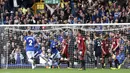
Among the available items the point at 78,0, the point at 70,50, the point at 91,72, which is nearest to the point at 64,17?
the point at 78,0

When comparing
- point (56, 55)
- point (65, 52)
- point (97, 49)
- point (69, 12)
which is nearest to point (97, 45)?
point (97, 49)

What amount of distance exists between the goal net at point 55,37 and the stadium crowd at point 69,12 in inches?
107

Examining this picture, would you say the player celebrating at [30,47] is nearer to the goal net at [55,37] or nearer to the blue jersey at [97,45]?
the goal net at [55,37]

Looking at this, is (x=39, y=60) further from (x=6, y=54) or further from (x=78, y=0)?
(x=78, y=0)

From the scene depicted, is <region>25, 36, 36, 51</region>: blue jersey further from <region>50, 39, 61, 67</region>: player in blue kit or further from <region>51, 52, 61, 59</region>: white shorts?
<region>51, 52, 61, 59</region>: white shorts

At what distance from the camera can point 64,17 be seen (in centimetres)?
3344

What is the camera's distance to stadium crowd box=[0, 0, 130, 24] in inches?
1289

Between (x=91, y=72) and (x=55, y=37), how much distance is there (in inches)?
156

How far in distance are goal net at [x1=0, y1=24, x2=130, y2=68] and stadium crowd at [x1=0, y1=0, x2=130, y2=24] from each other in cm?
272

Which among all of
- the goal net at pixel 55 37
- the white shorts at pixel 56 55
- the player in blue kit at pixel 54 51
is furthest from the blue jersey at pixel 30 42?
the white shorts at pixel 56 55

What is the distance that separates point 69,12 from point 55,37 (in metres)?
4.79

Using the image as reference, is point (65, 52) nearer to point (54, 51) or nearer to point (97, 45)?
point (54, 51)

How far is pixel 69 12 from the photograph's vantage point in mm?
33844

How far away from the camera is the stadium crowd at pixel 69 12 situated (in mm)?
32750
